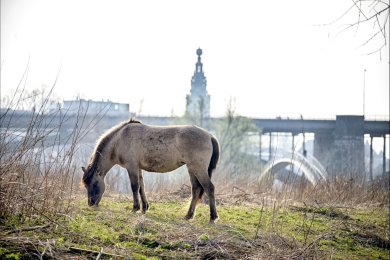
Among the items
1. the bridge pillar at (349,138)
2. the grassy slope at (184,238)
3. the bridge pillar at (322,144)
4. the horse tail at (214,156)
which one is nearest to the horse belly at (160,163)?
the horse tail at (214,156)

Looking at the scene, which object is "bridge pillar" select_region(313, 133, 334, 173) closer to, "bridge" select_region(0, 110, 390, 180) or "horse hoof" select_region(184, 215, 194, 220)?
"bridge" select_region(0, 110, 390, 180)

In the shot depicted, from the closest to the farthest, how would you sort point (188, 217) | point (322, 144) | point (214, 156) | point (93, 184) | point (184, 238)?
point (184, 238) < point (188, 217) < point (214, 156) < point (93, 184) < point (322, 144)

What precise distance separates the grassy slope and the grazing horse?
0.66m

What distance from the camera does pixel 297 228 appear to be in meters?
6.76

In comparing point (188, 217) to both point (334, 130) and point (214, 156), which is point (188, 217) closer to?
point (214, 156)

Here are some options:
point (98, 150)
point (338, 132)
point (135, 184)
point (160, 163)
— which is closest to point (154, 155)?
point (160, 163)

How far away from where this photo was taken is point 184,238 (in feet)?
16.1

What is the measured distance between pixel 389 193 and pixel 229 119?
77.1 feet

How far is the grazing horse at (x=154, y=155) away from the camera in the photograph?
7223 mm

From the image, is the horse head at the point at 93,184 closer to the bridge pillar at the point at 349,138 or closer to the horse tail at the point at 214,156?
the horse tail at the point at 214,156

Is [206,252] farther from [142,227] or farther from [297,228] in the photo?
[297,228]

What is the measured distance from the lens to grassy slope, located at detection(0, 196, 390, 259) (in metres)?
3.88

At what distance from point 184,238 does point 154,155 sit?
9.58 ft

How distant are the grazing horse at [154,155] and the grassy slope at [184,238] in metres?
0.66
